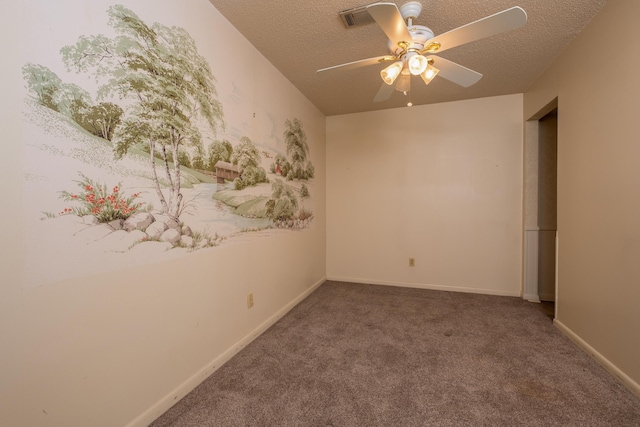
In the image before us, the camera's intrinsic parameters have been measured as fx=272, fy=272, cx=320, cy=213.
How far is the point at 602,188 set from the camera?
1.81 m

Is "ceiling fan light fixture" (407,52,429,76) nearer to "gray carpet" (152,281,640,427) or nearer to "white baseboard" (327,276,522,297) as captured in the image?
"gray carpet" (152,281,640,427)

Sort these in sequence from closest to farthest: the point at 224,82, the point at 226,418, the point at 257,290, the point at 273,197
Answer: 1. the point at 226,418
2. the point at 224,82
3. the point at 257,290
4. the point at 273,197

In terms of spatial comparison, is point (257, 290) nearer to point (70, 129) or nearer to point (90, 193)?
point (90, 193)

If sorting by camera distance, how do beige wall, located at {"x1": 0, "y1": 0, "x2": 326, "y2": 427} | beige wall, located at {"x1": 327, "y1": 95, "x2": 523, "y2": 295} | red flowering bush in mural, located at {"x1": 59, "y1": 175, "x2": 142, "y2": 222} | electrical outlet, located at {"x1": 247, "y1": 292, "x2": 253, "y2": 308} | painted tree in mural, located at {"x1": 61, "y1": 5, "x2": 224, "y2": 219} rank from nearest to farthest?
beige wall, located at {"x1": 0, "y1": 0, "x2": 326, "y2": 427}, red flowering bush in mural, located at {"x1": 59, "y1": 175, "x2": 142, "y2": 222}, painted tree in mural, located at {"x1": 61, "y1": 5, "x2": 224, "y2": 219}, electrical outlet, located at {"x1": 247, "y1": 292, "x2": 253, "y2": 308}, beige wall, located at {"x1": 327, "y1": 95, "x2": 523, "y2": 295}

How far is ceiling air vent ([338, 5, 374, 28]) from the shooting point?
1769 mm

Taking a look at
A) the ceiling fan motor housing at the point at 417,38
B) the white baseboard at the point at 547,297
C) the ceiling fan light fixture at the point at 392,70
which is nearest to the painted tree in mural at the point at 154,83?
the ceiling fan light fixture at the point at 392,70

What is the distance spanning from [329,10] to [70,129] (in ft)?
5.36

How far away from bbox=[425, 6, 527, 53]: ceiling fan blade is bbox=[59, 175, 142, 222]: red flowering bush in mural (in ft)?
5.75

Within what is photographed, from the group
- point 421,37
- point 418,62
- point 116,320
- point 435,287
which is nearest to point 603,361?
point 435,287

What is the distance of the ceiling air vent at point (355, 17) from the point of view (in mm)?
1769

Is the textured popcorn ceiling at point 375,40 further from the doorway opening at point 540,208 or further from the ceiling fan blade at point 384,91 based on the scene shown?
the doorway opening at point 540,208

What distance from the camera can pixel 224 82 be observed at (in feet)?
6.18

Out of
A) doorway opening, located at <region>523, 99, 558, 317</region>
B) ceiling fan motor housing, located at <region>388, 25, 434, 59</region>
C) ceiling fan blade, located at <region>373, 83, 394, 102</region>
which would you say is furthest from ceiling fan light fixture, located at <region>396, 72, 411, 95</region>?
doorway opening, located at <region>523, 99, 558, 317</region>

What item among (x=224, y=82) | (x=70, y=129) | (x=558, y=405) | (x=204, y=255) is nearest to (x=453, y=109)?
(x=224, y=82)
